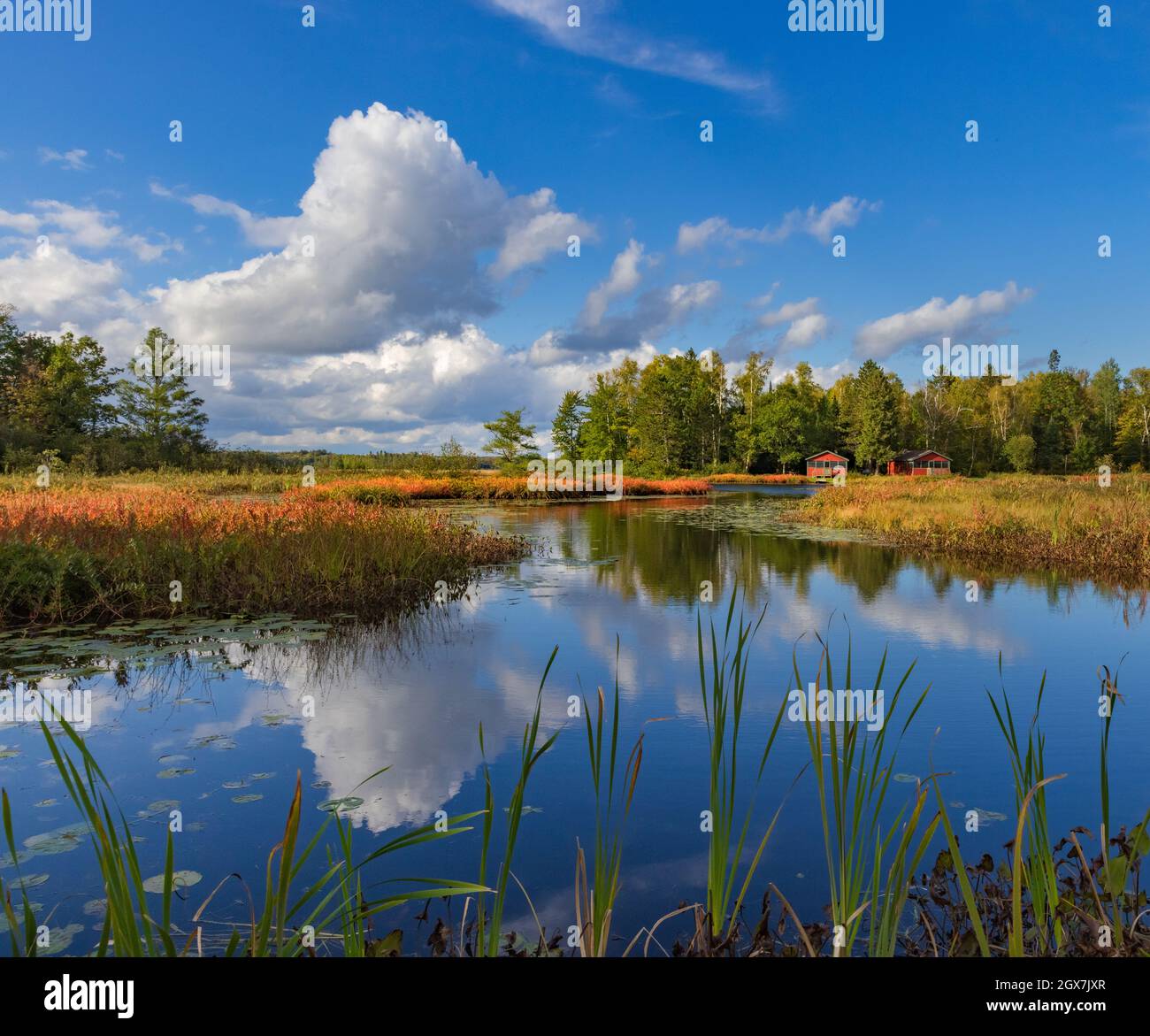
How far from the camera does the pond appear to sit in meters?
3.39

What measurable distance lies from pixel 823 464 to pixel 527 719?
69.3m

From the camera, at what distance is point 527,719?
5.42 meters

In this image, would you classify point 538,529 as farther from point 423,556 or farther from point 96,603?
point 96,603

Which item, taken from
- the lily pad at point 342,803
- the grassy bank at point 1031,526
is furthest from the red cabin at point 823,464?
the lily pad at point 342,803

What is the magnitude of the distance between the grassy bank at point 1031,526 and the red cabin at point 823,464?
4393cm

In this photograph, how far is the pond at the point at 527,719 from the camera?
3.39 metres

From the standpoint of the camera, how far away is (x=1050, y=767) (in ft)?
14.9

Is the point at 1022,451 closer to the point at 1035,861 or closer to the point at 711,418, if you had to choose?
the point at 711,418

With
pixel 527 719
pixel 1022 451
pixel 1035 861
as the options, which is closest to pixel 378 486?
pixel 527 719

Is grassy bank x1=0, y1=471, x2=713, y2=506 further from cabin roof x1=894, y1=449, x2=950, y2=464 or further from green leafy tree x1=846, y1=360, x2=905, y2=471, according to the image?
cabin roof x1=894, y1=449, x2=950, y2=464

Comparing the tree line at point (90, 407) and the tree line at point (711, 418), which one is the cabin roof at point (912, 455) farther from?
the tree line at point (90, 407)

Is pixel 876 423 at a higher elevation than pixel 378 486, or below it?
higher
